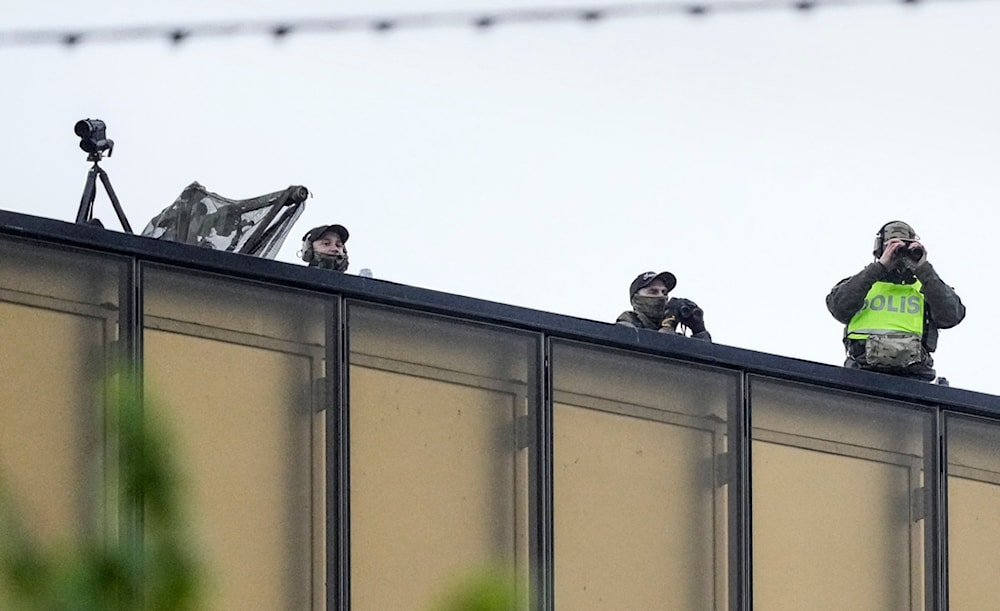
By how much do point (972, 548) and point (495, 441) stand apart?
11.6 ft

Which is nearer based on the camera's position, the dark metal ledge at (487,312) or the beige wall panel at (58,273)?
the beige wall panel at (58,273)

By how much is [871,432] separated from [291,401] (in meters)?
4.01

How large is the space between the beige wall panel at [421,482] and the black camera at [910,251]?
95.6 inches

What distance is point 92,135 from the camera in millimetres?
11594

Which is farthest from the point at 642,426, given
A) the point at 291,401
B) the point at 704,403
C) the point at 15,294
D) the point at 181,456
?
the point at 181,456

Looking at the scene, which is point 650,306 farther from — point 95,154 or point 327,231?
point 95,154

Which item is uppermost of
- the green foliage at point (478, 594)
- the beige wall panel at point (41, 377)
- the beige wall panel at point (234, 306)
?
the beige wall panel at point (234, 306)

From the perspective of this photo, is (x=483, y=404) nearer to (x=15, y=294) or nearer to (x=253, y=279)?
(x=253, y=279)

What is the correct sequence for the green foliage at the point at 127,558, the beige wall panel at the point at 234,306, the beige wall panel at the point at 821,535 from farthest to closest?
the beige wall panel at the point at 821,535 → the beige wall panel at the point at 234,306 → the green foliage at the point at 127,558

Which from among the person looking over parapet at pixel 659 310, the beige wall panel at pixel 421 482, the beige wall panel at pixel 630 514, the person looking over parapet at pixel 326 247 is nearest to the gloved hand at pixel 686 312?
the person looking over parapet at pixel 659 310

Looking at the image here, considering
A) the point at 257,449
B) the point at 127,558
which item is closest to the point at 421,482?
the point at 257,449

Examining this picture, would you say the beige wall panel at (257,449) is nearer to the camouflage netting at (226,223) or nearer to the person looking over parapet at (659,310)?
the camouflage netting at (226,223)

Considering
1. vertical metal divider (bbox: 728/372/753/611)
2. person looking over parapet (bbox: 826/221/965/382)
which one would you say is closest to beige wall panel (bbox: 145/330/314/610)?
vertical metal divider (bbox: 728/372/753/611)

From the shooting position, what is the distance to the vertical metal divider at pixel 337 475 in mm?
11984
